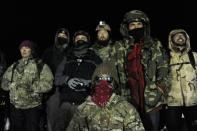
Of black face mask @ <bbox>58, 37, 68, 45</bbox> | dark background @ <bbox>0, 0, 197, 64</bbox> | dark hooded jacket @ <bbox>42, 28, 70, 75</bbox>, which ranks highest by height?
dark background @ <bbox>0, 0, 197, 64</bbox>

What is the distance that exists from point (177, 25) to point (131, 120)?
10.7 meters

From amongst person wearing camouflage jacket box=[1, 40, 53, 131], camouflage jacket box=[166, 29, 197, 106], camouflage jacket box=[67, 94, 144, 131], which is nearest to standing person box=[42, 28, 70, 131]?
person wearing camouflage jacket box=[1, 40, 53, 131]

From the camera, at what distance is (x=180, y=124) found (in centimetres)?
848

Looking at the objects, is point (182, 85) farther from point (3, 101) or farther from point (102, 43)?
point (3, 101)

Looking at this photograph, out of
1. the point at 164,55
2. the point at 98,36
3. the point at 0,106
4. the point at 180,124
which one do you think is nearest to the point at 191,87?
the point at 180,124

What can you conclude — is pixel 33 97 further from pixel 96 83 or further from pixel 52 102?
pixel 96 83

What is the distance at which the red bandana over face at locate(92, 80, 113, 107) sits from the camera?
255 inches

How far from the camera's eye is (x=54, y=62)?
9.47 meters

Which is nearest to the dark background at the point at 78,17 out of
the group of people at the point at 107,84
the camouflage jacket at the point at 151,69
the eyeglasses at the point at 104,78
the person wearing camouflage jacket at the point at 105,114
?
the group of people at the point at 107,84

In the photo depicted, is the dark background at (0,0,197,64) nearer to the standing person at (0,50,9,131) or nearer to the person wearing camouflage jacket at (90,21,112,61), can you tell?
the standing person at (0,50,9,131)

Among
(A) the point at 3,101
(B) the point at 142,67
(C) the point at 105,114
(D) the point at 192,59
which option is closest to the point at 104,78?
(C) the point at 105,114

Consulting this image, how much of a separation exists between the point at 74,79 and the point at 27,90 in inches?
40.6

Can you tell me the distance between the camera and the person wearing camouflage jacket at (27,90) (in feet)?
29.3

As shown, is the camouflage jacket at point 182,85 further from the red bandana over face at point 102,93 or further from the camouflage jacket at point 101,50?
the red bandana over face at point 102,93
